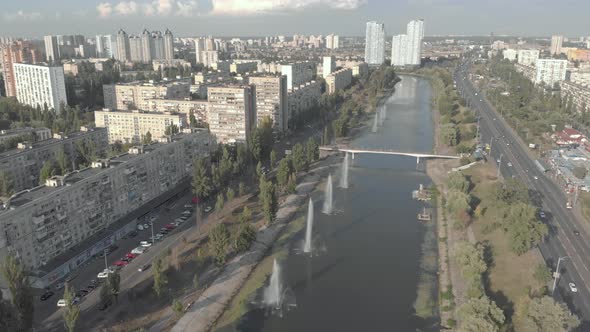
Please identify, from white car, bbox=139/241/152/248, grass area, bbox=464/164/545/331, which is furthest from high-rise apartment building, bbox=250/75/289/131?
white car, bbox=139/241/152/248

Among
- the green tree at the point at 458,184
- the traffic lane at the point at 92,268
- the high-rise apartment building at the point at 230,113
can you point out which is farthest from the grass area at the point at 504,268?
the high-rise apartment building at the point at 230,113

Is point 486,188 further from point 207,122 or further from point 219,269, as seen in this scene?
point 207,122

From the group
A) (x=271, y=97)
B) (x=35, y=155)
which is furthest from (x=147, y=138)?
(x=271, y=97)

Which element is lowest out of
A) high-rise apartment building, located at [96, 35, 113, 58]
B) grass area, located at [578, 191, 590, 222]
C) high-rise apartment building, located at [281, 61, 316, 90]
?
grass area, located at [578, 191, 590, 222]

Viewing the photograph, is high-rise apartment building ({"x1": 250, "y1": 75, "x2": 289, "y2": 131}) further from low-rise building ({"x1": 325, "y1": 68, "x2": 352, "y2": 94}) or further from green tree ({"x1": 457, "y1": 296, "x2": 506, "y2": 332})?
green tree ({"x1": 457, "y1": 296, "x2": 506, "y2": 332})

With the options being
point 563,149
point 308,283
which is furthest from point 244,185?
point 563,149

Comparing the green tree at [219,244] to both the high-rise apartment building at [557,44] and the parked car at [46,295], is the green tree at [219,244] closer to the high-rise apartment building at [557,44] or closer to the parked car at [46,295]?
the parked car at [46,295]
